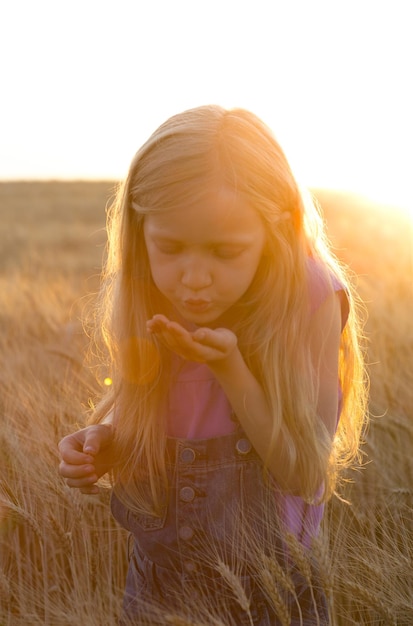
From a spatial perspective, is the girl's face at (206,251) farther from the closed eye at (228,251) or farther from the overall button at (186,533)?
the overall button at (186,533)

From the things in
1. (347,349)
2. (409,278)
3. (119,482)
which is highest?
(347,349)

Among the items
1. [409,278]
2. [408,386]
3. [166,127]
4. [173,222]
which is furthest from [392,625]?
[409,278]

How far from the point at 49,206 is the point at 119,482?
14.2 m

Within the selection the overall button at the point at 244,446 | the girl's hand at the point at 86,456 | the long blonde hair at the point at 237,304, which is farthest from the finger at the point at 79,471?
the overall button at the point at 244,446

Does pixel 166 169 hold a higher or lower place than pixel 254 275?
higher

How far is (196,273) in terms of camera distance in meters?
1.34

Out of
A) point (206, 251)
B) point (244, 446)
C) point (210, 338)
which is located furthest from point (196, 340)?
point (244, 446)

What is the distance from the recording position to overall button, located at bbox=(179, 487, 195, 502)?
1.51 meters

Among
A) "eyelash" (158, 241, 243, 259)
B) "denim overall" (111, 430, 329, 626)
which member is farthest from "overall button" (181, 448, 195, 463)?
"eyelash" (158, 241, 243, 259)

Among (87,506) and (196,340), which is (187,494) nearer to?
(196,340)

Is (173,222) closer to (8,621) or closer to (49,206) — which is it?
(8,621)

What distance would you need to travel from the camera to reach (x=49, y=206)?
15.4 meters

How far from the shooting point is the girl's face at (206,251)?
134 centimetres

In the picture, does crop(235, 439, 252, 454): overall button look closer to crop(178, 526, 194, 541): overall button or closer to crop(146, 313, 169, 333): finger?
crop(178, 526, 194, 541): overall button
